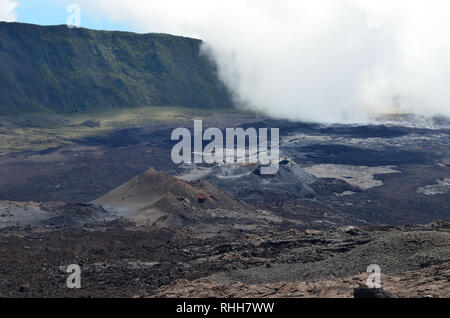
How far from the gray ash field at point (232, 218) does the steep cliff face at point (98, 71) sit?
35.3m

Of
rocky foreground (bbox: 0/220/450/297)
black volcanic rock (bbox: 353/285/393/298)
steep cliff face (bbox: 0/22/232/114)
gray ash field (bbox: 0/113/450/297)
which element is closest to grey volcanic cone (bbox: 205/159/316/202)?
gray ash field (bbox: 0/113/450/297)

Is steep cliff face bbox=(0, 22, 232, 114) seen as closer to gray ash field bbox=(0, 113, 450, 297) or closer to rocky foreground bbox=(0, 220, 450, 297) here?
gray ash field bbox=(0, 113, 450, 297)

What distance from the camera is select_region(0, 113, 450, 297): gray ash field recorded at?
23984 millimetres

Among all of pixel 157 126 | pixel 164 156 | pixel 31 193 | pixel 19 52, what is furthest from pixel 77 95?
pixel 31 193

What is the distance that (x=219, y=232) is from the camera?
139ft

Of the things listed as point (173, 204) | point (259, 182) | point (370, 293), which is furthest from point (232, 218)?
point (370, 293)

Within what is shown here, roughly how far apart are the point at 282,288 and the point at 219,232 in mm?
20455

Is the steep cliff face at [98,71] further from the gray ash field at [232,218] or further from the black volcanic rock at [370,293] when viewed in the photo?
the black volcanic rock at [370,293]

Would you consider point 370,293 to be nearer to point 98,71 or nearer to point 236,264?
point 236,264

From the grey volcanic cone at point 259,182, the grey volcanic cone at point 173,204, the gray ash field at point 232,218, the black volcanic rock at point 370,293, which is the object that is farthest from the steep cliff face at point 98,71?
the black volcanic rock at point 370,293

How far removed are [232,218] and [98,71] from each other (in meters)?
110

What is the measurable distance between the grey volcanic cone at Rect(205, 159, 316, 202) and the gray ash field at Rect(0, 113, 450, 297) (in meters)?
0.17

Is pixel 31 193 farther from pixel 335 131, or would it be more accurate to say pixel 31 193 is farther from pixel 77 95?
pixel 77 95

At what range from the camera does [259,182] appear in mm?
62625
